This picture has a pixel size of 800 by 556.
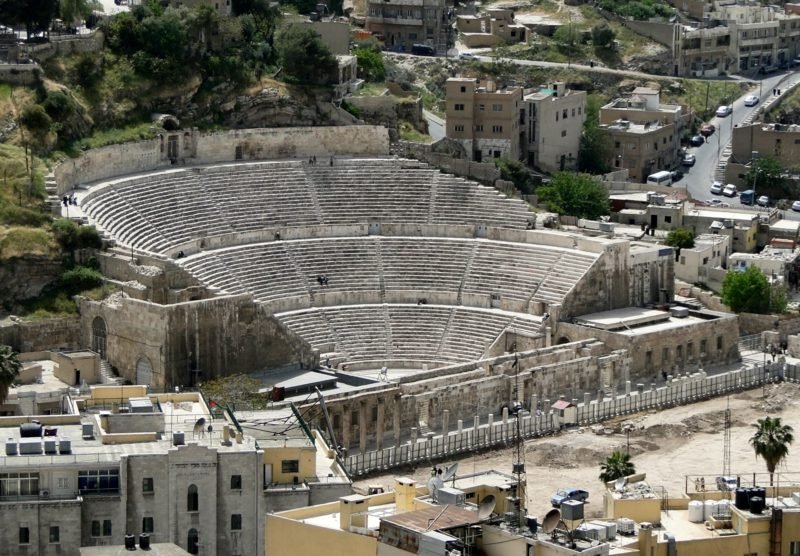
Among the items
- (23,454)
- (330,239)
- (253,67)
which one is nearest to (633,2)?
(253,67)

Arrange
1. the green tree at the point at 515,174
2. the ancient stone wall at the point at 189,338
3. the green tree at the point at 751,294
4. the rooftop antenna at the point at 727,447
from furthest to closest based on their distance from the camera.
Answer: the green tree at the point at 515,174, the green tree at the point at 751,294, the ancient stone wall at the point at 189,338, the rooftop antenna at the point at 727,447

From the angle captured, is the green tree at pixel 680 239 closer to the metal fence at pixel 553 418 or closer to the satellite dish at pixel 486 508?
the metal fence at pixel 553 418

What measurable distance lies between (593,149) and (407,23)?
22062 millimetres

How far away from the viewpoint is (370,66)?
138500mm

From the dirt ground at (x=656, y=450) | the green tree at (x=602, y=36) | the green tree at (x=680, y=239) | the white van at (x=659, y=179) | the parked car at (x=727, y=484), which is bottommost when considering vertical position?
the dirt ground at (x=656, y=450)

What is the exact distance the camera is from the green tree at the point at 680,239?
4899 inches

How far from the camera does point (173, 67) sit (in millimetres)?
124625

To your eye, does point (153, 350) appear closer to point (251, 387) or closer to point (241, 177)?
point (251, 387)

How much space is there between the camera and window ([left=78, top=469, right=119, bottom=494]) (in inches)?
2790

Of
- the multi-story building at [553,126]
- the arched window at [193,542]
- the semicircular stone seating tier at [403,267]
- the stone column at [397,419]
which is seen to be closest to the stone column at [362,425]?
the stone column at [397,419]

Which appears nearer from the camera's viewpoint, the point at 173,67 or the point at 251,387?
the point at 251,387

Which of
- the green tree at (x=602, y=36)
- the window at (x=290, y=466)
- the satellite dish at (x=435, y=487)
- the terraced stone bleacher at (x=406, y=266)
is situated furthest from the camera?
the green tree at (x=602, y=36)

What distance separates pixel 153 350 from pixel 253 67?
103ft

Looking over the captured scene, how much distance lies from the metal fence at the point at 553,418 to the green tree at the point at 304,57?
2917 cm
